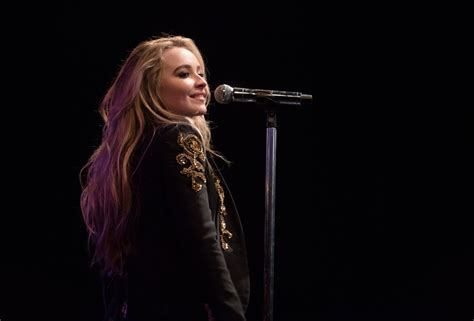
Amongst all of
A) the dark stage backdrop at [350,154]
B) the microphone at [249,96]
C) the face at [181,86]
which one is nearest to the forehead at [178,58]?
the face at [181,86]

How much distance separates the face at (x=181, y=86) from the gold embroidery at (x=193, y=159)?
0.20 metres

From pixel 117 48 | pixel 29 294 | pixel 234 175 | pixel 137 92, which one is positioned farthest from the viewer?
pixel 234 175

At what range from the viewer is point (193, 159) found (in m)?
1.18

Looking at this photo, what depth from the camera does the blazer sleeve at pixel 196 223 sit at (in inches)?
42.9

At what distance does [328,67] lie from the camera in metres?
2.76

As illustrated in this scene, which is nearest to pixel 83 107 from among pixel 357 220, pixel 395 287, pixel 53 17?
pixel 53 17

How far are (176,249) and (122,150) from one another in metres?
0.28

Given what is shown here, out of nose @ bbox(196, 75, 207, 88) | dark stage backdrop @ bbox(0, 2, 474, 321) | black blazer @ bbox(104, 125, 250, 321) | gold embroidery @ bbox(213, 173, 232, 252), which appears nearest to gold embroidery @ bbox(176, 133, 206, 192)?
black blazer @ bbox(104, 125, 250, 321)

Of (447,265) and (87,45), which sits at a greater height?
(87,45)

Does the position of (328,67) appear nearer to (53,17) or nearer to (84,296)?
(53,17)

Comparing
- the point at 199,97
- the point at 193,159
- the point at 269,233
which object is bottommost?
the point at 269,233

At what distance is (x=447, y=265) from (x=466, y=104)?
79cm

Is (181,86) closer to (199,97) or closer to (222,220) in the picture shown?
(199,97)

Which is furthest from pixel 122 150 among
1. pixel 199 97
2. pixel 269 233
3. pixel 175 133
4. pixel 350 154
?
pixel 350 154
